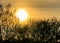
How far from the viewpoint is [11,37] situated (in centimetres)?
3438

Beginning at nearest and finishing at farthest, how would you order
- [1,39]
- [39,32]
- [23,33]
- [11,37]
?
[1,39]
[11,37]
[23,33]
[39,32]

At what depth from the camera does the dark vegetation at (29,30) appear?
34072 mm

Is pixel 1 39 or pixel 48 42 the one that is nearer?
pixel 1 39

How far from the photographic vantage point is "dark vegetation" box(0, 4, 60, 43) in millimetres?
34072

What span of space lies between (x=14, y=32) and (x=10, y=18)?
205cm

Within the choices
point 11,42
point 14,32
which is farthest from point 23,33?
point 11,42

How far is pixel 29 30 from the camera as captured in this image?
38.9 meters

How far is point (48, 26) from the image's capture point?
40875mm

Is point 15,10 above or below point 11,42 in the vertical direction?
above

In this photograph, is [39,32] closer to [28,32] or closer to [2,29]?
[28,32]

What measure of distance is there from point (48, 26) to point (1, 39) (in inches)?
400

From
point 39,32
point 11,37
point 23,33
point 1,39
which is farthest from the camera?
point 39,32

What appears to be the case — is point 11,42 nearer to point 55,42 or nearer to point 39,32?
point 55,42

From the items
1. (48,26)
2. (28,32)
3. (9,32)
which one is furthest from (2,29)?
(48,26)
